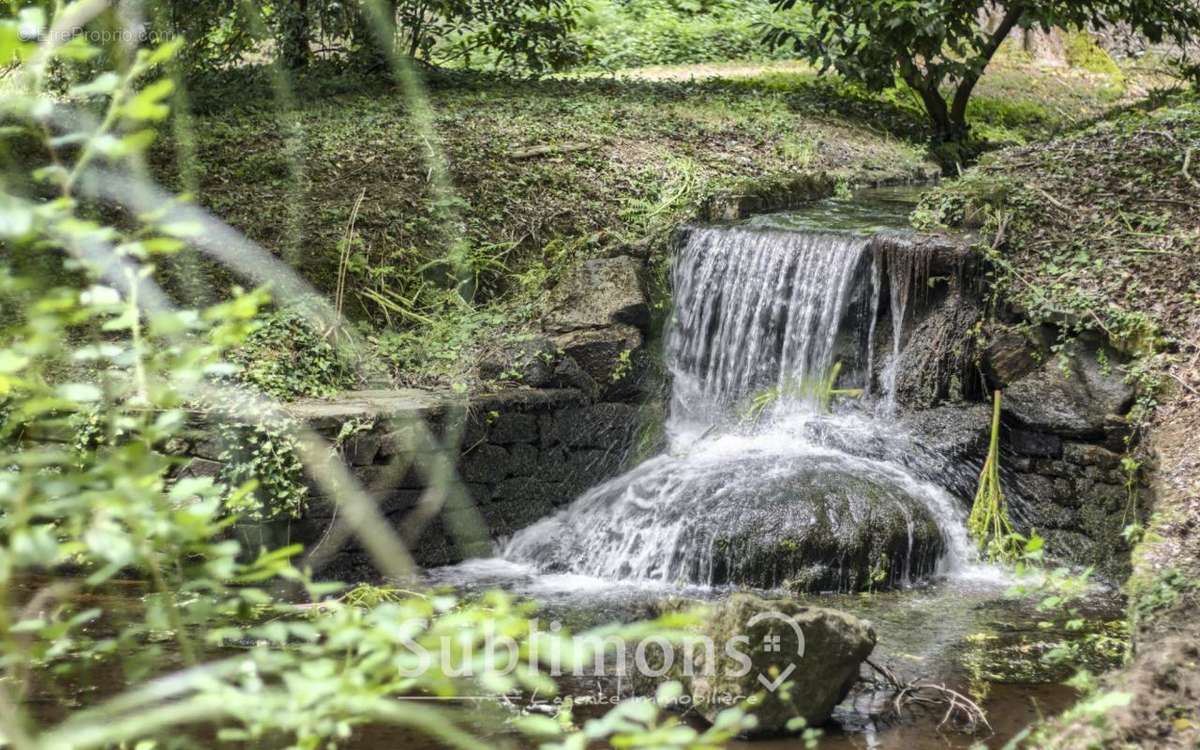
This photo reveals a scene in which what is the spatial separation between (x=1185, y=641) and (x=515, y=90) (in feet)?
30.6

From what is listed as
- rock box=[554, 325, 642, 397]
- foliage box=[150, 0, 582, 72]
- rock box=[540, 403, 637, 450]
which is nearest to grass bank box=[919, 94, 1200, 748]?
rock box=[554, 325, 642, 397]

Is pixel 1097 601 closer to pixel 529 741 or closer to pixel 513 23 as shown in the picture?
pixel 529 741

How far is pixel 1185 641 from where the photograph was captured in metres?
3.79

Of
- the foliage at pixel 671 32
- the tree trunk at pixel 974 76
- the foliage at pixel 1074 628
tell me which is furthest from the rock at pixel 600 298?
the foliage at pixel 671 32

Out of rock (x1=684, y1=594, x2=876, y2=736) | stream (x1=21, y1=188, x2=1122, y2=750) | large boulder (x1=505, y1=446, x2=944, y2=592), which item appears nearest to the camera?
rock (x1=684, y1=594, x2=876, y2=736)

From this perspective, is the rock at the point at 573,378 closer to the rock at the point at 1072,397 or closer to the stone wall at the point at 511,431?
the stone wall at the point at 511,431

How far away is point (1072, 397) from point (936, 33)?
6047 mm

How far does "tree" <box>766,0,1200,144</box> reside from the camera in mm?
11656

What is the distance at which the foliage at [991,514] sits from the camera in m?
6.39

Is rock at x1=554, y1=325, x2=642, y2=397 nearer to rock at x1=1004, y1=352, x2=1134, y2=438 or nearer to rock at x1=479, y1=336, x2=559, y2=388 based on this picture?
rock at x1=479, y1=336, x2=559, y2=388

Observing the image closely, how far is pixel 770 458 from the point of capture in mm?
7039

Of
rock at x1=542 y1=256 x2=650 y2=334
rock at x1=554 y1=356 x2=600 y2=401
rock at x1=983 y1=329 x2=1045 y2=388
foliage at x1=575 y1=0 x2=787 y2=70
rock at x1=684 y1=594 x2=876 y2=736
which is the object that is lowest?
rock at x1=684 y1=594 x2=876 y2=736

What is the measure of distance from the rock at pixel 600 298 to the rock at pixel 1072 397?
7.94ft

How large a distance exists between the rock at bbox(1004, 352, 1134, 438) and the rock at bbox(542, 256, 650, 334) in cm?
242
